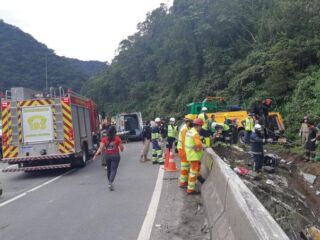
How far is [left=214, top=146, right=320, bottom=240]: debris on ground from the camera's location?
8.31 m

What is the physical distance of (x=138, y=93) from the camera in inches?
2832

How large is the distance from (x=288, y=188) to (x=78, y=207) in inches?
265

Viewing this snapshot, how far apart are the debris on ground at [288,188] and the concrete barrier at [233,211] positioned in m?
1.39

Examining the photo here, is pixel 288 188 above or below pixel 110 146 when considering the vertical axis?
below

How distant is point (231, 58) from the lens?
4122 cm

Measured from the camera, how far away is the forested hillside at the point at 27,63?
5838cm

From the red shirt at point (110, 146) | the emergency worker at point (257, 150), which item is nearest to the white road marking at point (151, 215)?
the red shirt at point (110, 146)

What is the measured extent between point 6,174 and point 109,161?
7.01m

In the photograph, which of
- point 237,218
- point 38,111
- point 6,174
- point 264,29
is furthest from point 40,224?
point 264,29

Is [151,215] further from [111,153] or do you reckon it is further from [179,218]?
[111,153]

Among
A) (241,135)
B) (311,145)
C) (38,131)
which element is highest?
(38,131)

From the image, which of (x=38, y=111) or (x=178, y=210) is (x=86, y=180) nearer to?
(x=38, y=111)

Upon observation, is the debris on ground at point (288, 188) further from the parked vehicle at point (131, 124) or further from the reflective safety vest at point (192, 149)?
the parked vehicle at point (131, 124)

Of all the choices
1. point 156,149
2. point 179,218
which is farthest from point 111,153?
point 156,149
